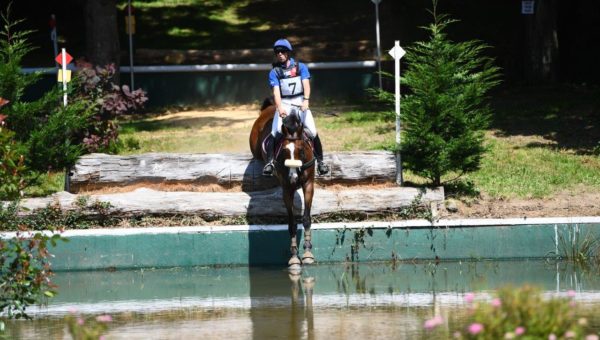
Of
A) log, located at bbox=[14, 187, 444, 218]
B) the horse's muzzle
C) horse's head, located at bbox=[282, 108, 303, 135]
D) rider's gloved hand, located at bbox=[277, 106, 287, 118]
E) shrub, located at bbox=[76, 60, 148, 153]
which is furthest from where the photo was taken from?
shrub, located at bbox=[76, 60, 148, 153]

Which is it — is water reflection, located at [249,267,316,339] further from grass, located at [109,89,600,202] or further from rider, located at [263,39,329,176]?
grass, located at [109,89,600,202]

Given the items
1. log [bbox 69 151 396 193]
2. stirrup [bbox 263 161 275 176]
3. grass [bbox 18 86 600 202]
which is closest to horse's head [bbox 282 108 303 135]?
stirrup [bbox 263 161 275 176]

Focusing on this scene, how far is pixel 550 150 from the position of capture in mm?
17109

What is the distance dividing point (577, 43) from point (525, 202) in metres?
11.8

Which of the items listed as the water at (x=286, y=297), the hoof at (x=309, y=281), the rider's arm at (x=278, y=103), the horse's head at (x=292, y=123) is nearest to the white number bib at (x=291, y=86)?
the rider's arm at (x=278, y=103)

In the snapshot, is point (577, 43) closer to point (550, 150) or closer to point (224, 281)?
point (550, 150)

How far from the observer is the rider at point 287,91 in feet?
43.3

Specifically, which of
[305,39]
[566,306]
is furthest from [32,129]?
[305,39]

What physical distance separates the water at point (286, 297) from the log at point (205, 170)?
60.5 inches

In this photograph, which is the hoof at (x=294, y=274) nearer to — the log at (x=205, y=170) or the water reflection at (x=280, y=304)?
the water reflection at (x=280, y=304)

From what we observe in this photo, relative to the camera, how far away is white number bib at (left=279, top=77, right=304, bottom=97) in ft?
43.9

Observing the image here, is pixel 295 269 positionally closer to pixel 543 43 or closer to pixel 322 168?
pixel 322 168

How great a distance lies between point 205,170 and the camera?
14.6 metres

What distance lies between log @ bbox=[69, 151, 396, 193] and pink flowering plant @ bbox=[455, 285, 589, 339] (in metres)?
8.42
